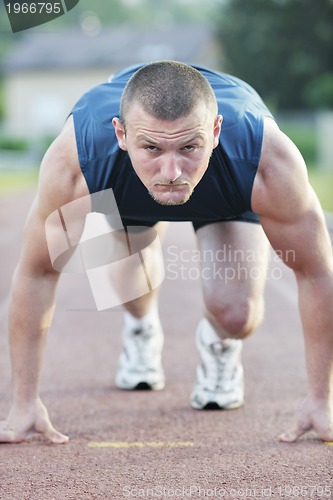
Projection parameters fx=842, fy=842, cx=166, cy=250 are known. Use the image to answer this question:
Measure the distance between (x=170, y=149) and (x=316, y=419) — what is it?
151cm

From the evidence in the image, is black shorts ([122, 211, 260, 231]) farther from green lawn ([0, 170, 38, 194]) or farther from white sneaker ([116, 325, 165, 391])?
green lawn ([0, 170, 38, 194])

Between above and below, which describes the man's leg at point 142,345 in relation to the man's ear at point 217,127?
below

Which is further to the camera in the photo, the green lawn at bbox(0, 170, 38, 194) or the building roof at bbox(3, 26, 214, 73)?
the building roof at bbox(3, 26, 214, 73)

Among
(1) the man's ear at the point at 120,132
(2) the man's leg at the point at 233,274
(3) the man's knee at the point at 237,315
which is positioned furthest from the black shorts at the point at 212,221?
(1) the man's ear at the point at 120,132

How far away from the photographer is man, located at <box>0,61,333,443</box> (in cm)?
333

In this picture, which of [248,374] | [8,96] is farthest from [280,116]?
[248,374]

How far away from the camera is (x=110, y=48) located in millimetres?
58312

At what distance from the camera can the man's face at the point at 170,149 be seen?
10.8 feet

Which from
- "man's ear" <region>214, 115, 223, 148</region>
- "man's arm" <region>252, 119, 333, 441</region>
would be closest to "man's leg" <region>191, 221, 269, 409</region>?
"man's arm" <region>252, 119, 333, 441</region>

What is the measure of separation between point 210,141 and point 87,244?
1628 millimetres

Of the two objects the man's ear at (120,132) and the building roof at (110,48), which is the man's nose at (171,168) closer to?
the man's ear at (120,132)

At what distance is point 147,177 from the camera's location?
341 cm

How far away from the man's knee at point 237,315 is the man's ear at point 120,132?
3.90 feet

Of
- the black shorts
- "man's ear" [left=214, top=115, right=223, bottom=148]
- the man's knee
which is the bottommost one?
the man's knee
